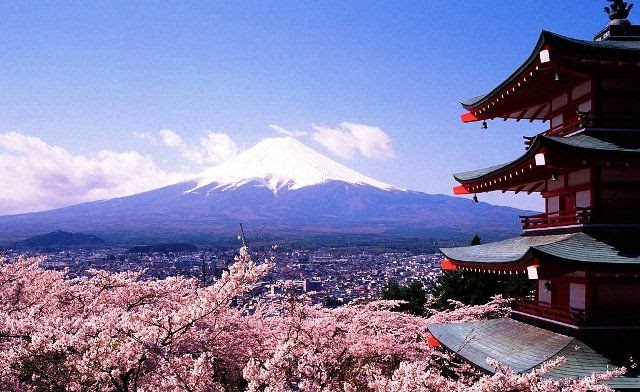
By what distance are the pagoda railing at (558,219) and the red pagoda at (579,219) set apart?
0.03 meters

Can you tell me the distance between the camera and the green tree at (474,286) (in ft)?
82.2

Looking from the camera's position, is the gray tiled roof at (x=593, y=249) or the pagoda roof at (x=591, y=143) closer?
the gray tiled roof at (x=593, y=249)

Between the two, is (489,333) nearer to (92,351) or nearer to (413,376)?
(413,376)

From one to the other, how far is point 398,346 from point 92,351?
9.26 m

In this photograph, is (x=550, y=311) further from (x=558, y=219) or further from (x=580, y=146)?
(x=580, y=146)

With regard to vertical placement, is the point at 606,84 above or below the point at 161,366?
above

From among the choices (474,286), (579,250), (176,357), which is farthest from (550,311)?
(474,286)

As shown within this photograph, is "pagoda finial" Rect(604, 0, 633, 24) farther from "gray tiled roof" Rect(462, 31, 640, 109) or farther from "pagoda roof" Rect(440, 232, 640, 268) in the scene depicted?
"pagoda roof" Rect(440, 232, 640, 268)

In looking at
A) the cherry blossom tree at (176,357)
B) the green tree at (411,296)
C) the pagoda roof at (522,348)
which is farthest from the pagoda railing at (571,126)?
the green tree at (411,296)

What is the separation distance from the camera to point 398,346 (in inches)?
522

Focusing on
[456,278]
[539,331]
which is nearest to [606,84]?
[539,331]

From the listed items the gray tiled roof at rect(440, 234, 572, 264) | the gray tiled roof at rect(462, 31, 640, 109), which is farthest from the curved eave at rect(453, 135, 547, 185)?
the gray tiled roof at rect(462, 31, 640, 109)

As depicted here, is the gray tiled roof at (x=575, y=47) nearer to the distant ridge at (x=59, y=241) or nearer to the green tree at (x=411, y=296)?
the green tree at (x=411, y=296)

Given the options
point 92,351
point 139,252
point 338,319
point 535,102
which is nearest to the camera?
point 92,351
